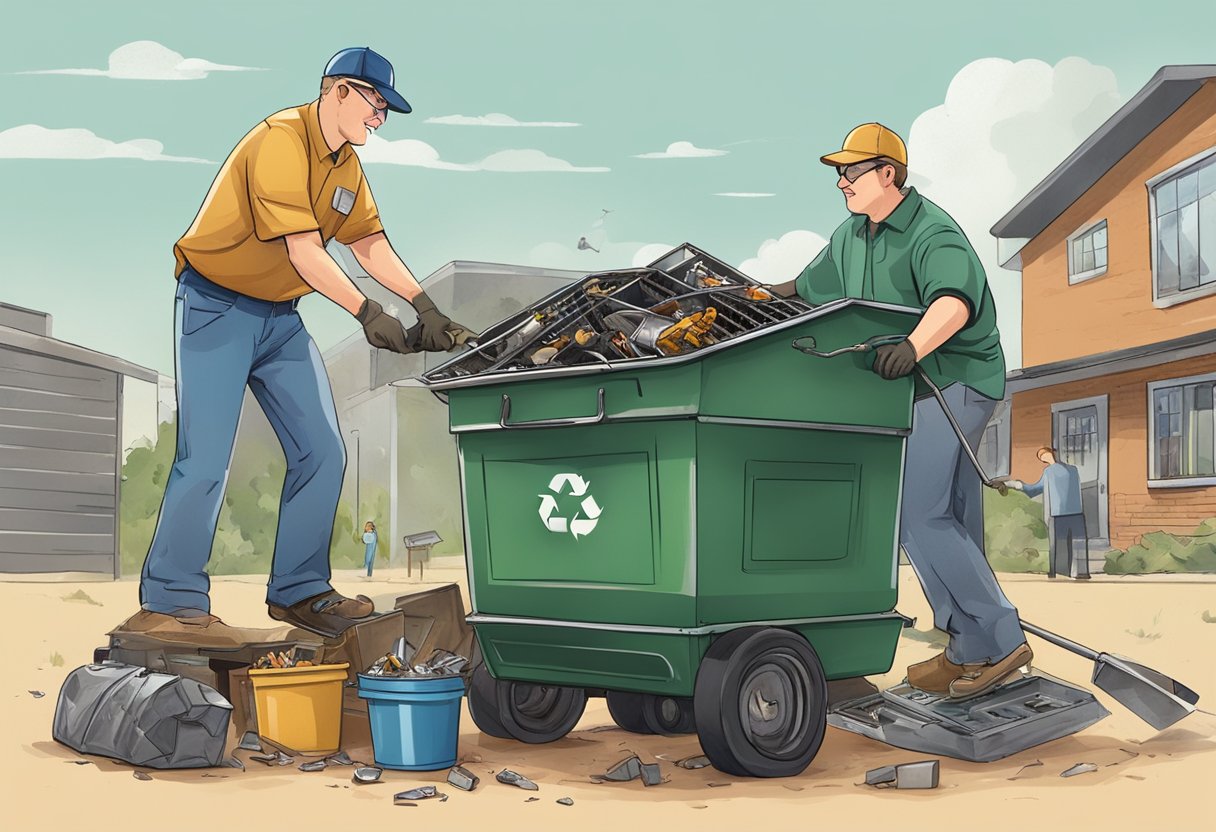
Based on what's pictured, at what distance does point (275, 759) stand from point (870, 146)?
3.08m

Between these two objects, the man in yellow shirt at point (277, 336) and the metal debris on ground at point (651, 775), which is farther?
the man in yellow shirt at point (277, 336)

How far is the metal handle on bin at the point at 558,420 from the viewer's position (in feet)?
14.1

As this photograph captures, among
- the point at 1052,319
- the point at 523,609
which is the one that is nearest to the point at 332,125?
the point at 523,609

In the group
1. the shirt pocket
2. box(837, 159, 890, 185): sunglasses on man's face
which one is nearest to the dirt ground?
the shirt pocket

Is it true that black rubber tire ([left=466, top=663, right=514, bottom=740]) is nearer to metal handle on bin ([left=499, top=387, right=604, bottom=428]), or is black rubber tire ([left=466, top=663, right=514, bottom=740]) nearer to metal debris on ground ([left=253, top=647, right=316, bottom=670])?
metal debris on ground ([left=253, top=647, right=316, bottom=670])

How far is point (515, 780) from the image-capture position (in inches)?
166

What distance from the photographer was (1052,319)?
18.7m

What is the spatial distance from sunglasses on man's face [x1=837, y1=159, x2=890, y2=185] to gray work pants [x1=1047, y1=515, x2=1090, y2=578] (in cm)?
925

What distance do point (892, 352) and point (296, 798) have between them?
2.37m

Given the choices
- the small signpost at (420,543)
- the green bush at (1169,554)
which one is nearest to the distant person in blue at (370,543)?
the small signpost at (420,543)

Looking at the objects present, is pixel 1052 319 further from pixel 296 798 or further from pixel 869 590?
pixel 296 798

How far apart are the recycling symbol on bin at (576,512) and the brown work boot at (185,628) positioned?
4.38 feet

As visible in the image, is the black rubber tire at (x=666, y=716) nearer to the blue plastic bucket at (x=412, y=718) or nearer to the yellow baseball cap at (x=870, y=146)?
the blue plastic bucket at (x=412, y=718)

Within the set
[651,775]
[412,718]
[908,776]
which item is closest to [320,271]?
[412,718]
